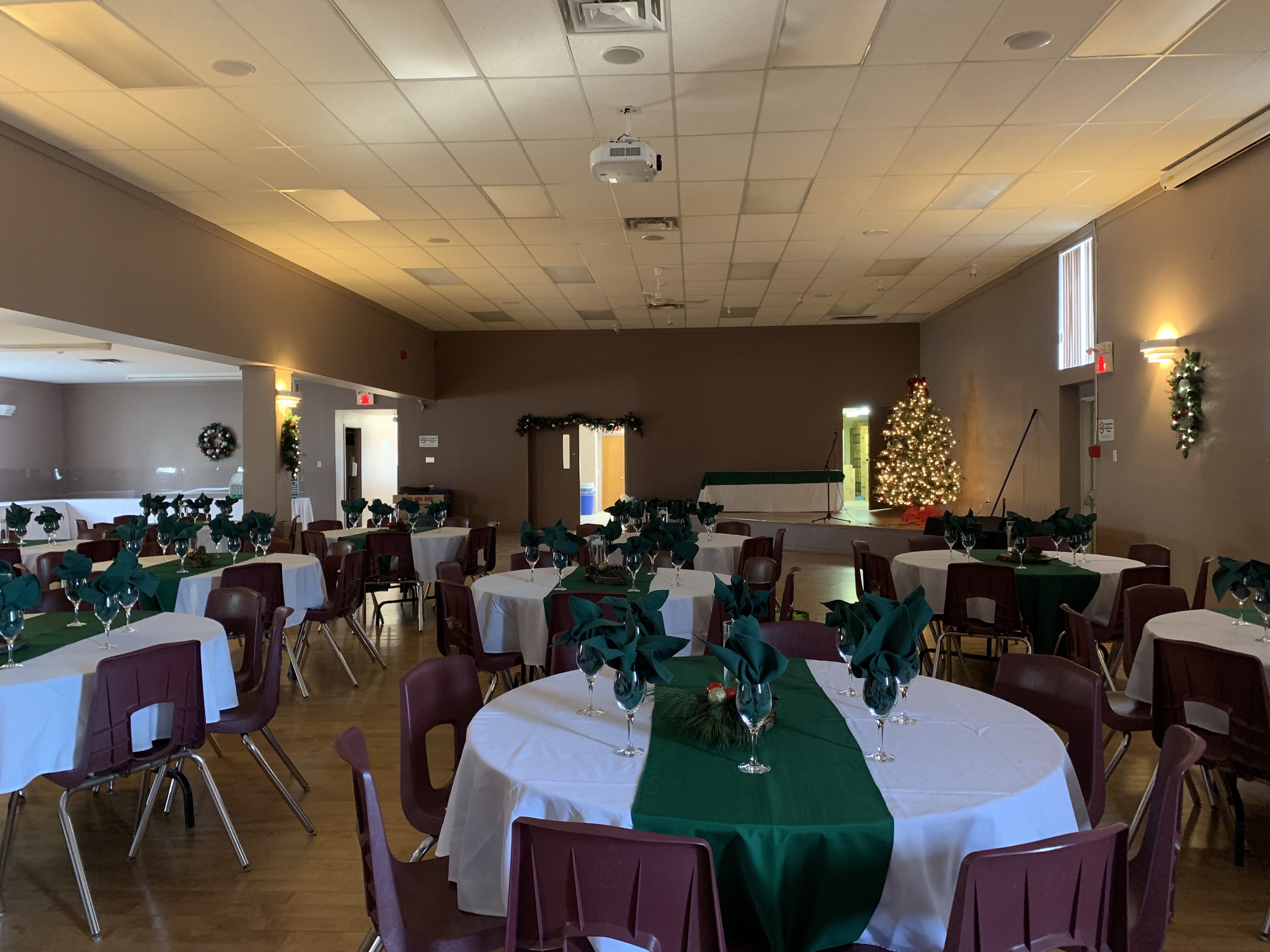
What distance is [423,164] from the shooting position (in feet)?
21.9

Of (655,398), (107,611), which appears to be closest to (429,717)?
(107,611)

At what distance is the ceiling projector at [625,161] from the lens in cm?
528

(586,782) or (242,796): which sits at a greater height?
(586,782)

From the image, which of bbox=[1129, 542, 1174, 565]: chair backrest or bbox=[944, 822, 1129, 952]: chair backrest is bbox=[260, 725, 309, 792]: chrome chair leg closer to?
bbox=[944, 822, 1129, 952]: chair backrest

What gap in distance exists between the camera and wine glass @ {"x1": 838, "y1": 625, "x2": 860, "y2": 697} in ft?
7.99

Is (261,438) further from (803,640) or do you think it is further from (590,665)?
(590,665)

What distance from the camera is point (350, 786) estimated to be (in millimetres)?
4160

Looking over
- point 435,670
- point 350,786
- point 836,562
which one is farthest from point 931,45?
point 836,562

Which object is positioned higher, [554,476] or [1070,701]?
[554,476]

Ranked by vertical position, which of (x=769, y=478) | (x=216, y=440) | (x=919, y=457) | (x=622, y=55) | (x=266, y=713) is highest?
(x=622, y=55)

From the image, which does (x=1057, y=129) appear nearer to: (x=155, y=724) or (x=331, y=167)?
(x=331, y=167)

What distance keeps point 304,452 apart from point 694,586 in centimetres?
1287

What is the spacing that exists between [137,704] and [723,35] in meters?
4.38

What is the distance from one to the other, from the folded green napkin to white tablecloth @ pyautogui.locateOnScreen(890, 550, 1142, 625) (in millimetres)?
3337
